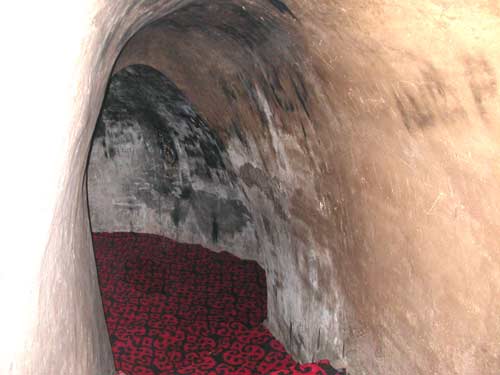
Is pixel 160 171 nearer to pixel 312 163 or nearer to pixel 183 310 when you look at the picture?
pixel 183 310

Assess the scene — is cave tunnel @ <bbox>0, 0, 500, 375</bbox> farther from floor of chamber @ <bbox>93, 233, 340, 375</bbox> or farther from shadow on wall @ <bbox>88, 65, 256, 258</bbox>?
shadow on wall @ <bbox>88, 65, 256, 258</bbox>

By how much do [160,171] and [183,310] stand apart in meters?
2.12

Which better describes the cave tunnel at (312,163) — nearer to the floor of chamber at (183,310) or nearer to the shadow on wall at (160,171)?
the floor of chamber at (183,310)

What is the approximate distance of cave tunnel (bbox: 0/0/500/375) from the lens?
6.42 feet

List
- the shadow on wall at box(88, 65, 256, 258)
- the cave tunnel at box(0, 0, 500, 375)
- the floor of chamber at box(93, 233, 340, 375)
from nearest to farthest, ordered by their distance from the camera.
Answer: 1. the cave tunnel at box(0, 0, 500, 375)
2. the floor of chamber at box(93, 233, 340, 375)
3. the shadow on wall at box(88, 65, 256, 258)

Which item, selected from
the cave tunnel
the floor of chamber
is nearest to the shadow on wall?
the floor of chamber

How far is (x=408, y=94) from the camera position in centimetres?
304

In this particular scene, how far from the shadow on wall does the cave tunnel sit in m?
0.48

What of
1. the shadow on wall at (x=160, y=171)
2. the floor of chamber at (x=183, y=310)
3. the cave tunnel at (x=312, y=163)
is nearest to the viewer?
the cave tunnel at (x=312, y=163)

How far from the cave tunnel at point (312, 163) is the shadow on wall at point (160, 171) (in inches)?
18.7

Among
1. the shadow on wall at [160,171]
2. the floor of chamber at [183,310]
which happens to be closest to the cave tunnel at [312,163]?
the floor of chamber at [183,310]

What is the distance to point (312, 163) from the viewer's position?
445 cm

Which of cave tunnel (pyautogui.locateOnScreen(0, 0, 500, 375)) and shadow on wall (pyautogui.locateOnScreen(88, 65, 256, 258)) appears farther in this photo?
shadow on wall (pyautogui.locateOnScreen(88, 65, 256, 258))

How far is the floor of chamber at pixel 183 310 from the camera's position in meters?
5.82
